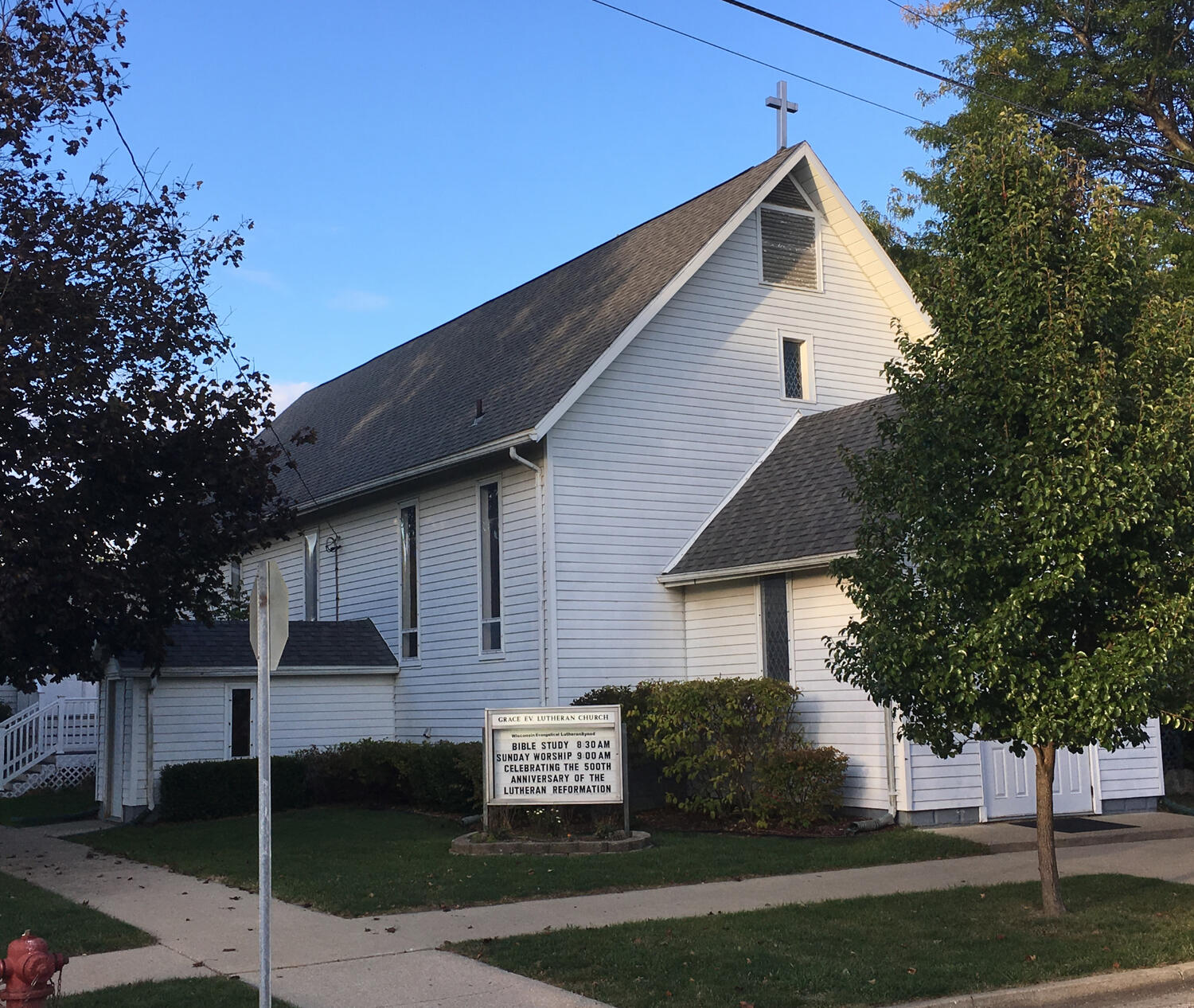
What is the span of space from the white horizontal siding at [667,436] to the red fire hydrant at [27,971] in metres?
12.2

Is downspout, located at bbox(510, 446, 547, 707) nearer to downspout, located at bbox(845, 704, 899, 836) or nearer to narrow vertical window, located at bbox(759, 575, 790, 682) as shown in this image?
narrow vertical window, located at bbox(759, 575, 790, 682)

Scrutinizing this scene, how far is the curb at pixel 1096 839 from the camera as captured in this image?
14.4 meters

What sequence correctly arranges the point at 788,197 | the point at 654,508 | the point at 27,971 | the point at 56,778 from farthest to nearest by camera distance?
the point at 56,778 < the point at 788,197 < the point at 654,508 < the point at 27,971

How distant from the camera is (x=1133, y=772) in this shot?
60.3ft

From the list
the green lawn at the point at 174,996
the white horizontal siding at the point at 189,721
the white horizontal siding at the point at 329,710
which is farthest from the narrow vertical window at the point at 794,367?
the green lawn at the point at 174,996

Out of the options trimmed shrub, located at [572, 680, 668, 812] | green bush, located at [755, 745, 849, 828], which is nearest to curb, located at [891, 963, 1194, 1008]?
green bush, located at [755, 745, 849, 828]

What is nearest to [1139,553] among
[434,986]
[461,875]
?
[434,986]

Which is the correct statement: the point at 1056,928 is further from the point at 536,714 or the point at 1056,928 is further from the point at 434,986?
the point at 536,714

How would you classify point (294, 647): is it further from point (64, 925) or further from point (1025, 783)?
point (1025, 783)

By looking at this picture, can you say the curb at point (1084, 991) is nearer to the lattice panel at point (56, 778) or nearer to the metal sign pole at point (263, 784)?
the metal sign pole at point (263, 784)

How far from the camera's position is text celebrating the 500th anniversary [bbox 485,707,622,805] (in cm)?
1488

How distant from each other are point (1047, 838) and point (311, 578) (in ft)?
57.0

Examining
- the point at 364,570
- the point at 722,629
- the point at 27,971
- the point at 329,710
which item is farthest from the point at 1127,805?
the point at 27,971

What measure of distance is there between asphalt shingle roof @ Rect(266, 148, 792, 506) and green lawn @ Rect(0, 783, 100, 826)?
6.63 meters
